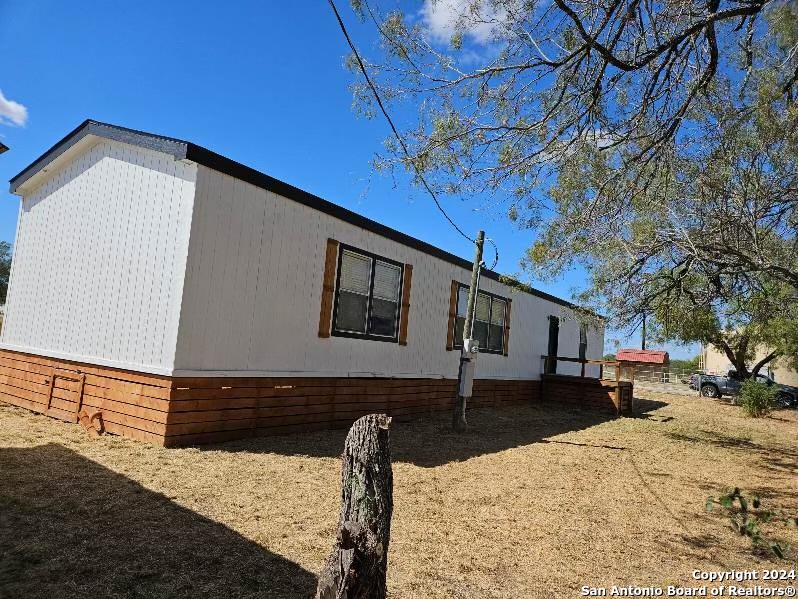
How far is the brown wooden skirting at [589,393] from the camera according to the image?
13961 mm

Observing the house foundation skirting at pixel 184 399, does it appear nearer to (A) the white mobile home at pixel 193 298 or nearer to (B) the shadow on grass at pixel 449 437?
(A) the white mobile home at pixel 193 298

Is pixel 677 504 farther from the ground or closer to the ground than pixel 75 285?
closer to the ground

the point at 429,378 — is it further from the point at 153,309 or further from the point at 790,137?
the point at 790,137

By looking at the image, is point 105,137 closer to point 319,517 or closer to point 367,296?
point 367,296

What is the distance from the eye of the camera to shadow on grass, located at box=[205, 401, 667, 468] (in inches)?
258

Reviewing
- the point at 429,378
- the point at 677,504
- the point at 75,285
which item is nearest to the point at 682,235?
the point at 677,504

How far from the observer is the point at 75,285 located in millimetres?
7430

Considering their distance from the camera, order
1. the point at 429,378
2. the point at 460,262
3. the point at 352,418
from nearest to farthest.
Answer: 1. the point at 352,418
2. the point at 429,378
3. the point at 460,262

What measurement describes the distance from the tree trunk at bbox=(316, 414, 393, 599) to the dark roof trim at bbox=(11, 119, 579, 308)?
4.95 m

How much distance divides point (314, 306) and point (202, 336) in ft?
6.02

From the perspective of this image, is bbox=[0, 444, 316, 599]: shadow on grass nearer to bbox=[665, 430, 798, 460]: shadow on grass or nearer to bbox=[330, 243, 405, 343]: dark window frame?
bbox=[330, 243, 405, 343]: dark window frame

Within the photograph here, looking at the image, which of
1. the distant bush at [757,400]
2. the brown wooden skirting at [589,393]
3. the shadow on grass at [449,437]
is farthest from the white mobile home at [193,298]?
the distant bush at [757,400]

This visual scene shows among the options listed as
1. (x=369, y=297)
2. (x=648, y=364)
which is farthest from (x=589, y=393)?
(x=648, y=364)

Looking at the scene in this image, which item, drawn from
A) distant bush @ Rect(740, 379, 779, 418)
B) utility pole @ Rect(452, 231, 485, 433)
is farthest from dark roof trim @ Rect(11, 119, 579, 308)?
distant bush @ Rect(740, 379, 779, 418)
